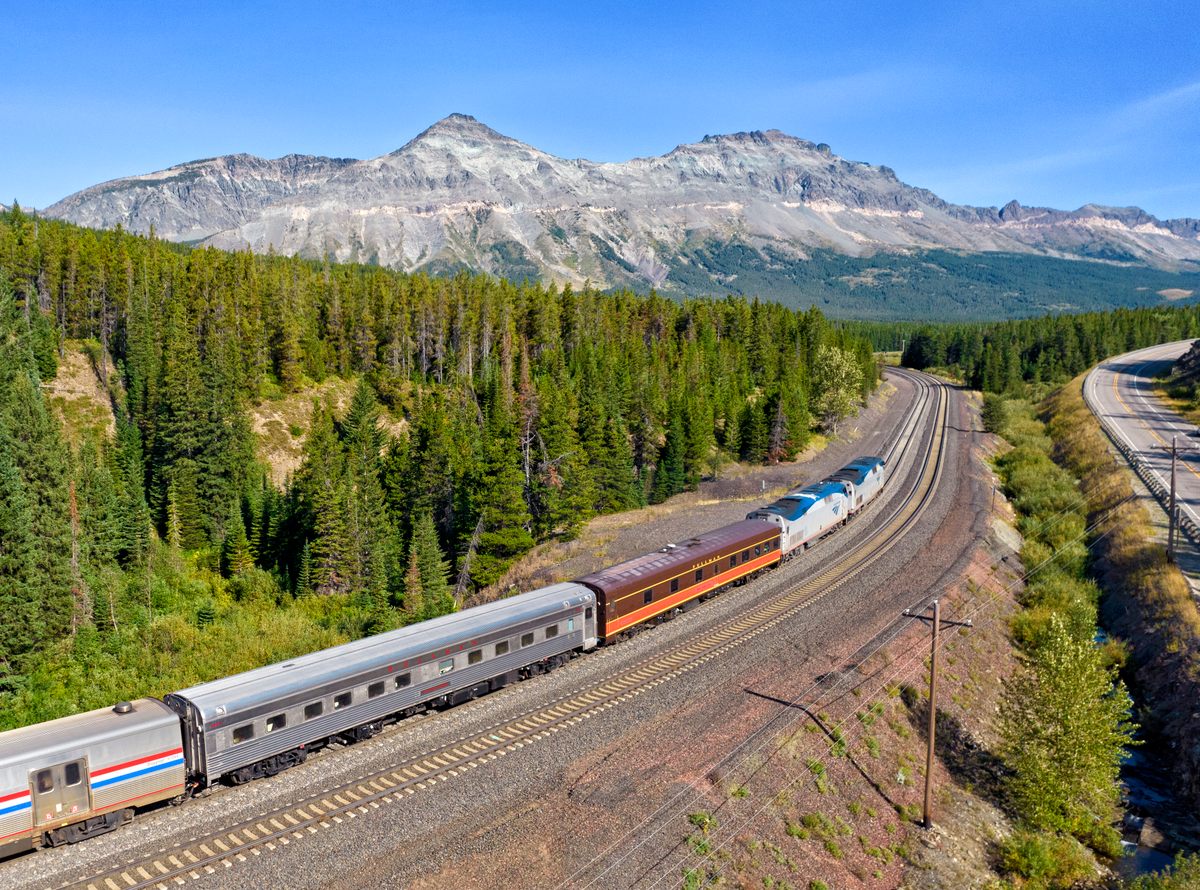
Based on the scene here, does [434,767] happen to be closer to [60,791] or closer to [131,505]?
[60,791]

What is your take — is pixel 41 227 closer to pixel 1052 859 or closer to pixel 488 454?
pixel 488 454

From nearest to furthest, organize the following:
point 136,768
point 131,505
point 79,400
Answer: point 136,768 < point 131,505 < point 79,400

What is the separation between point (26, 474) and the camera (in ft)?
183

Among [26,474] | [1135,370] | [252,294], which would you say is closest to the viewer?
[26,474]

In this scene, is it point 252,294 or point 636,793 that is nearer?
point 636,793

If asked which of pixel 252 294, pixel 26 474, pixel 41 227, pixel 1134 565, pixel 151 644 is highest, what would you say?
pixel 41 227

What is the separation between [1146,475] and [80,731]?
80.7 meters

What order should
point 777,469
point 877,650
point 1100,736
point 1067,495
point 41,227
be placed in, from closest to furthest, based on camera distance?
point 1100,736 < point 877,650 < point 1067,495 < point 777,469 < point 41,227

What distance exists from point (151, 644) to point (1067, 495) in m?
74.9

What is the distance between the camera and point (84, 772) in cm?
2230

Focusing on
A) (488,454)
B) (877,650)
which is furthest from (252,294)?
(877,650)

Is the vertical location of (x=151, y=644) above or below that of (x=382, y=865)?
below

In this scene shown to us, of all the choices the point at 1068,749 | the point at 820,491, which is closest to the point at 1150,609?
the point at 820,491

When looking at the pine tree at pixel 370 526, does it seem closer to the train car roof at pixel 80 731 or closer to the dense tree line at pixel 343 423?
the dense tree line at pixel 343 423
